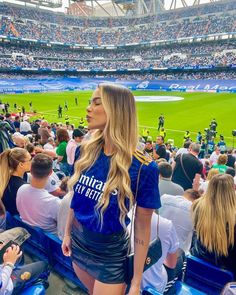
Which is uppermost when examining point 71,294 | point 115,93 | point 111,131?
point 115,93

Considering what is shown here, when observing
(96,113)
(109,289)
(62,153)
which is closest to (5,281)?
(109,289)

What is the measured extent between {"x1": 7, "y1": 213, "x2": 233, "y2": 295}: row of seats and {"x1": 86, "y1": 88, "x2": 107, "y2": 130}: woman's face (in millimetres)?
1901

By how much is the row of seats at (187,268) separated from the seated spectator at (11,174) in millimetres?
269

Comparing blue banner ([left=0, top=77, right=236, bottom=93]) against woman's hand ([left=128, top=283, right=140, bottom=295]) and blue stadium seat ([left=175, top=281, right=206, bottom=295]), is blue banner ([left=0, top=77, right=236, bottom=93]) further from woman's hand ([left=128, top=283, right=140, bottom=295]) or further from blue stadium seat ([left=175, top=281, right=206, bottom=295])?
woman's hand ([left=128, top=283, right=140, bottom=295])

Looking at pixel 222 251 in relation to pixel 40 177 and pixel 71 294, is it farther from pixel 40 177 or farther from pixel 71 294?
pixel 40 177

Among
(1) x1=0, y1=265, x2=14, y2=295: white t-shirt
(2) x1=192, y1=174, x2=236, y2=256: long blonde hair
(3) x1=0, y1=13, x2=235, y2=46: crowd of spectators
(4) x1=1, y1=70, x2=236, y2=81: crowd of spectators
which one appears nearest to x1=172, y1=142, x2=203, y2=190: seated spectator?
(2) x1=192, y1=174, x2=236, y2=256: long blonde hair

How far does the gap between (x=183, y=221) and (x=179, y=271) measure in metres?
0.67

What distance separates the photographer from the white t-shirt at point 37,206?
150 inches

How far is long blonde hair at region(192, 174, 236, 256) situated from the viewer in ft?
10.9

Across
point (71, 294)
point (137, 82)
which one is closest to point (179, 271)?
point (71, 294)

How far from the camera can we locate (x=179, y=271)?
3336 millimetres

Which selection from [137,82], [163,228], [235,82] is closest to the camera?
[163,228]

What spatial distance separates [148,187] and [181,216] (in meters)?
1.86

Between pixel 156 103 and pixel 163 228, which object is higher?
pixel 163 228
